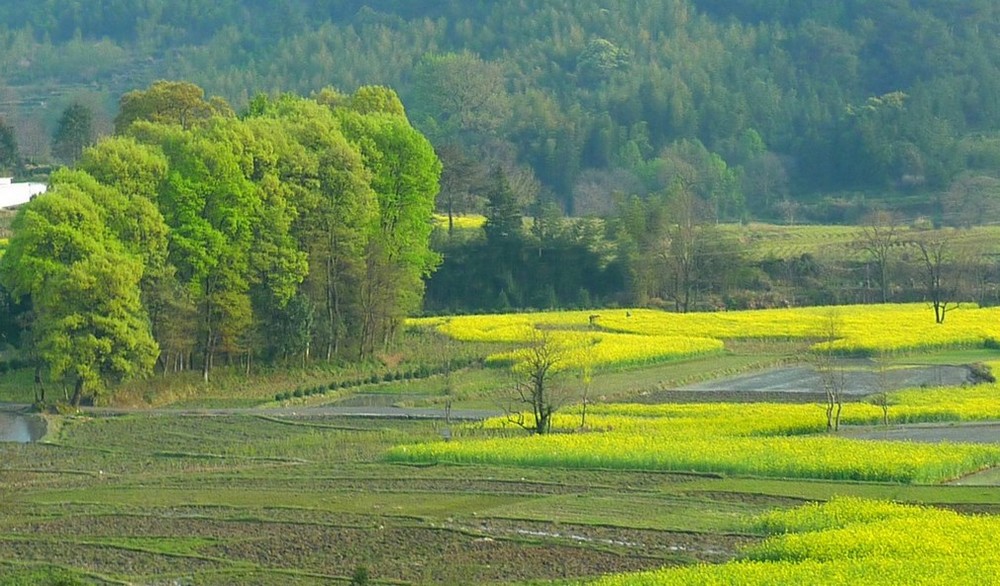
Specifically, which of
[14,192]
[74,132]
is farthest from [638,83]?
[14,192]

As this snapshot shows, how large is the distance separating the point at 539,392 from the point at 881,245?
3900 centimetres

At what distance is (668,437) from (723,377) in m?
14.9

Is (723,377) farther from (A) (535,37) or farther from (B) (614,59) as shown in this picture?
(A) (535,37)

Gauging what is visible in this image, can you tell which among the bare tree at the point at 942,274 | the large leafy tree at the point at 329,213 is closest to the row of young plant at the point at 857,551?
the large leafy tree at the point at 329,213

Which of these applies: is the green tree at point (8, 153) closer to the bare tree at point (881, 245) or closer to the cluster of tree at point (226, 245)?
the cluster of tree at point (226, 245)

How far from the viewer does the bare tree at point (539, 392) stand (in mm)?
41938

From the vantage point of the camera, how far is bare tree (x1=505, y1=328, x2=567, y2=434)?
4194 centimetres

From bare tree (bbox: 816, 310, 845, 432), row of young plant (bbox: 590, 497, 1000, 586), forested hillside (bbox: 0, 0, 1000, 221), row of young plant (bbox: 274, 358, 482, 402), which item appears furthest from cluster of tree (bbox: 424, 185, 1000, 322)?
row of young plant (bbox: 590, 497, 1000, 586)

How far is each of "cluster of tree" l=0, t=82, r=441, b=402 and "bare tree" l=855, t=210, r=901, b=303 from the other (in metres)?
24.6

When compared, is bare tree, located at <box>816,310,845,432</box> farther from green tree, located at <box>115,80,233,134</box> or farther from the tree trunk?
green tree, located at <box>115,80,233,134</box>

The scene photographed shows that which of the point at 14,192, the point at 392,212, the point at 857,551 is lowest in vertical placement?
the point at 857,551

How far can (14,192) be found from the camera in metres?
78.6

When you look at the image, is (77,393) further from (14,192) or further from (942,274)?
(942,274)

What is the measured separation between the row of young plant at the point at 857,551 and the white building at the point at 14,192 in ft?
180
